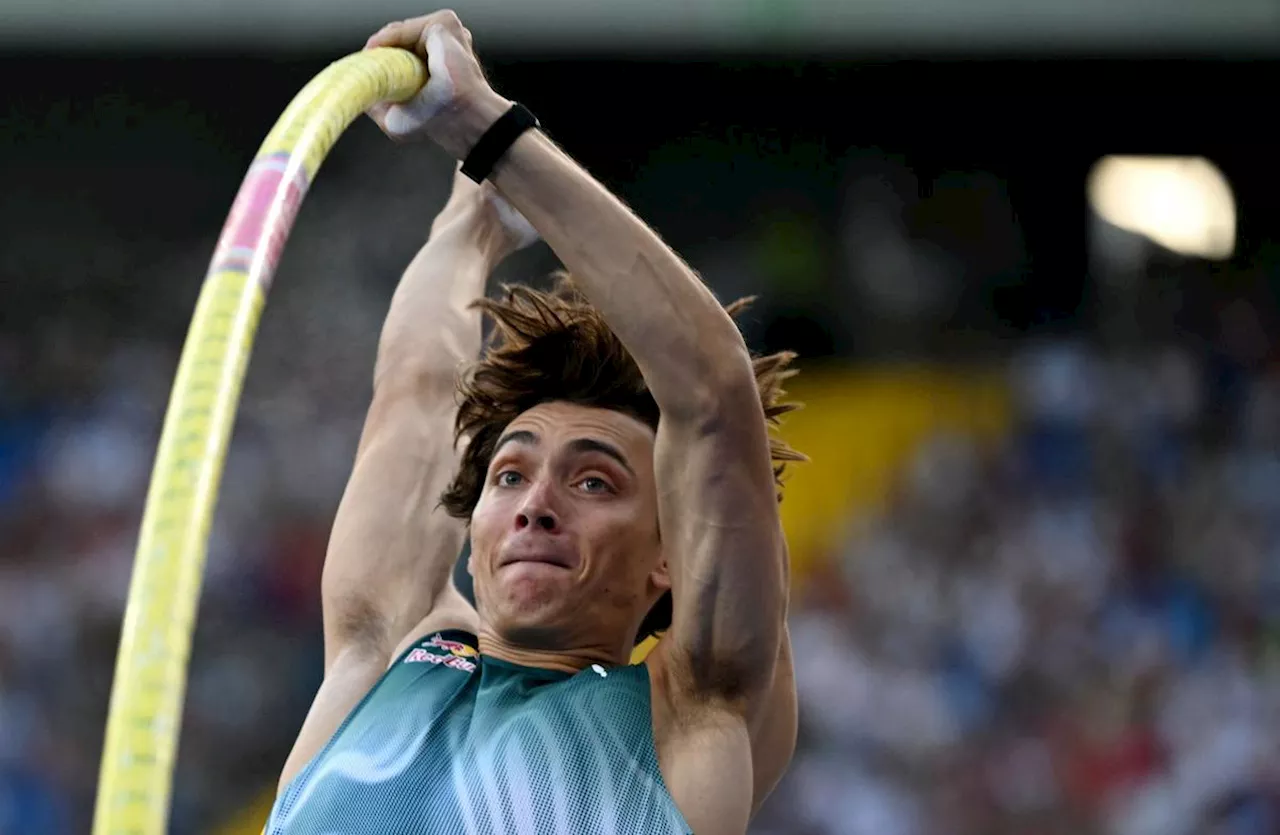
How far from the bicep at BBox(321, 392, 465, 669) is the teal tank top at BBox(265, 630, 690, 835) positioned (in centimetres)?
26

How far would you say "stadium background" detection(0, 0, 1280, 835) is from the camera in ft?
26.4

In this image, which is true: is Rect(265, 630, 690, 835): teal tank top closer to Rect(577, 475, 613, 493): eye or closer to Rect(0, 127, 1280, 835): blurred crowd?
Rect(577, 475, 613, 493): eye

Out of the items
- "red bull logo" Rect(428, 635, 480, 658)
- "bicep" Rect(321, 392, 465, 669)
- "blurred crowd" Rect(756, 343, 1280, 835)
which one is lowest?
"blurred crowd" Rect(756, 343, 1280, 835)

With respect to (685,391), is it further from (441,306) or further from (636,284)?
(441,306)

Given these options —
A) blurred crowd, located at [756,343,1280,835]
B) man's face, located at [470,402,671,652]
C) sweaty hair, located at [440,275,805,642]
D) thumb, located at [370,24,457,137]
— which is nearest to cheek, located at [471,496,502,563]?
man's face, located at [470,402,671,652]

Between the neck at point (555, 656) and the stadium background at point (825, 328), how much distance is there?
4783mm

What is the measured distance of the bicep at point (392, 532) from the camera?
11.2 feet

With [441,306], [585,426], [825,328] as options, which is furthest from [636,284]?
[825,328]

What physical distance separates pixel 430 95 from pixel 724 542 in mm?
889

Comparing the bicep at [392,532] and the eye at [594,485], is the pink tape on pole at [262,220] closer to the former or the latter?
the eye at [594,485]

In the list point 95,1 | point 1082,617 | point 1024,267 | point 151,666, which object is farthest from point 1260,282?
point 151,666

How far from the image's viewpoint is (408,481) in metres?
3.54

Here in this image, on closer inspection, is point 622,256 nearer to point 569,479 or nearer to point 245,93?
point 569,479

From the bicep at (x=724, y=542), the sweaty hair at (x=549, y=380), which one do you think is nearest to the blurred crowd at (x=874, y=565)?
the sweaty hair at (x=549, y=380)
